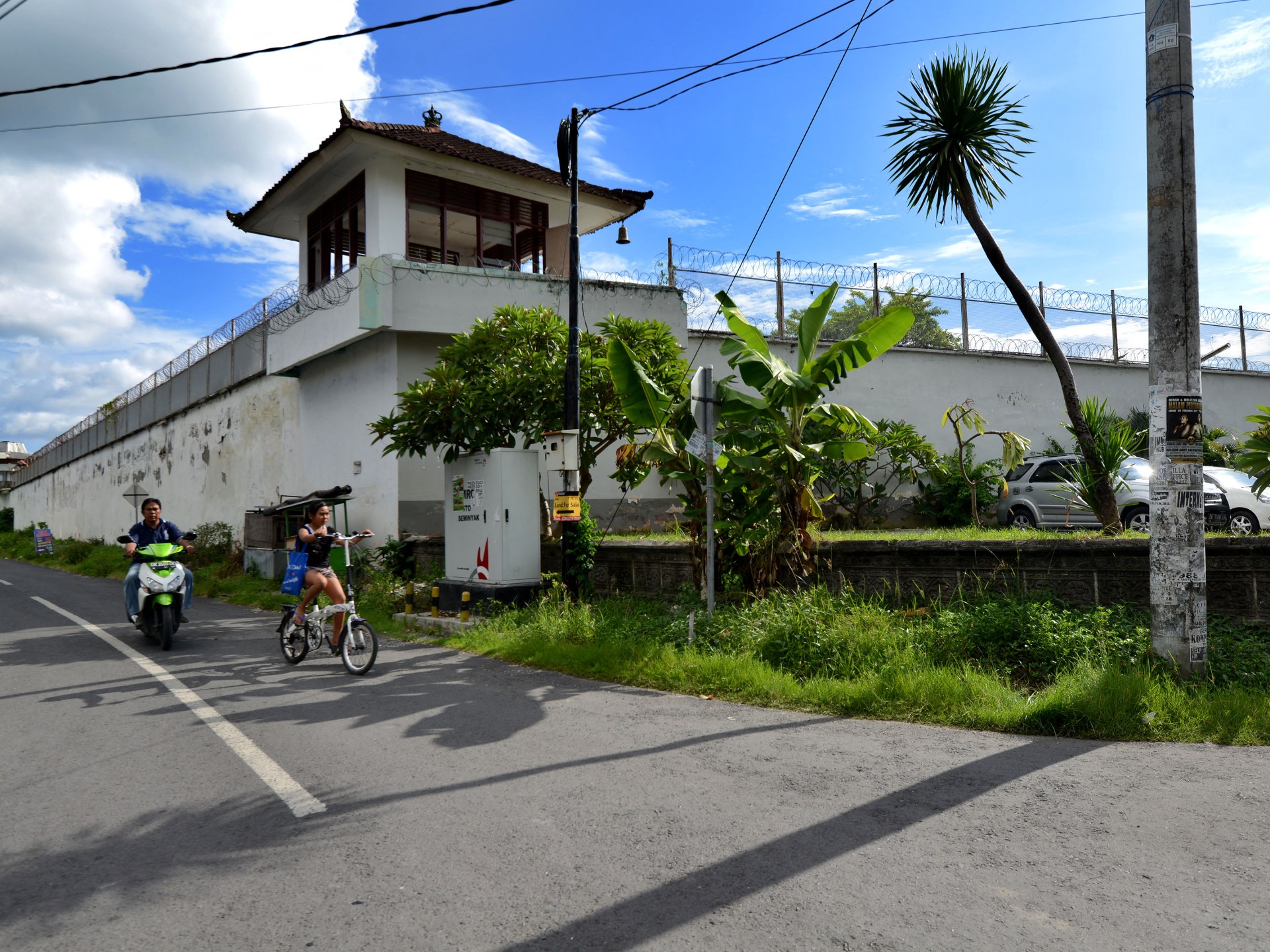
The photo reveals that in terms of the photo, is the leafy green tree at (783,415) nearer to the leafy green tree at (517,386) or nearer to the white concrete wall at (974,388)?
the leafy green tree at (517,386)

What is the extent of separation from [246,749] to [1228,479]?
14.1m

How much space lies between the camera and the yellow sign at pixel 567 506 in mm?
10734

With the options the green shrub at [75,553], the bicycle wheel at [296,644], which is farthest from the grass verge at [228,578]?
the bicycle wheel at [296,644]

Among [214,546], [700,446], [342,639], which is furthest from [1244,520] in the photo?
[214,546]

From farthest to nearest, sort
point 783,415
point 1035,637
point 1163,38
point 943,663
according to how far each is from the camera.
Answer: point 783,415
point 943,663
point 1035,637
point 1163,38

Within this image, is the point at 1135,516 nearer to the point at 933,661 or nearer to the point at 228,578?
the point at 933,661

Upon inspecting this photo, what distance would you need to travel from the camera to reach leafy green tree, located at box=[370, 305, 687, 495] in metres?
11.8

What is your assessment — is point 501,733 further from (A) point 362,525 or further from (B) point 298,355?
(B) point 298,355

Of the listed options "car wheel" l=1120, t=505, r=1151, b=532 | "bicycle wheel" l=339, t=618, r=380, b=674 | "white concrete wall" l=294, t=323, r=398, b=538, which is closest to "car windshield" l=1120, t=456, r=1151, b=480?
"car wheel" l=1120, t=505, r=1151, b=532

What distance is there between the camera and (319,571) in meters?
9.09

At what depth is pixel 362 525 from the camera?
1731 centimetres

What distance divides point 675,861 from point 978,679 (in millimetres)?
3627

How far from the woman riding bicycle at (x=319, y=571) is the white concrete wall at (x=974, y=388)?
9762mm

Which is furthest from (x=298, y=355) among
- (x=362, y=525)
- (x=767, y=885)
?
(x=767, y=885)
